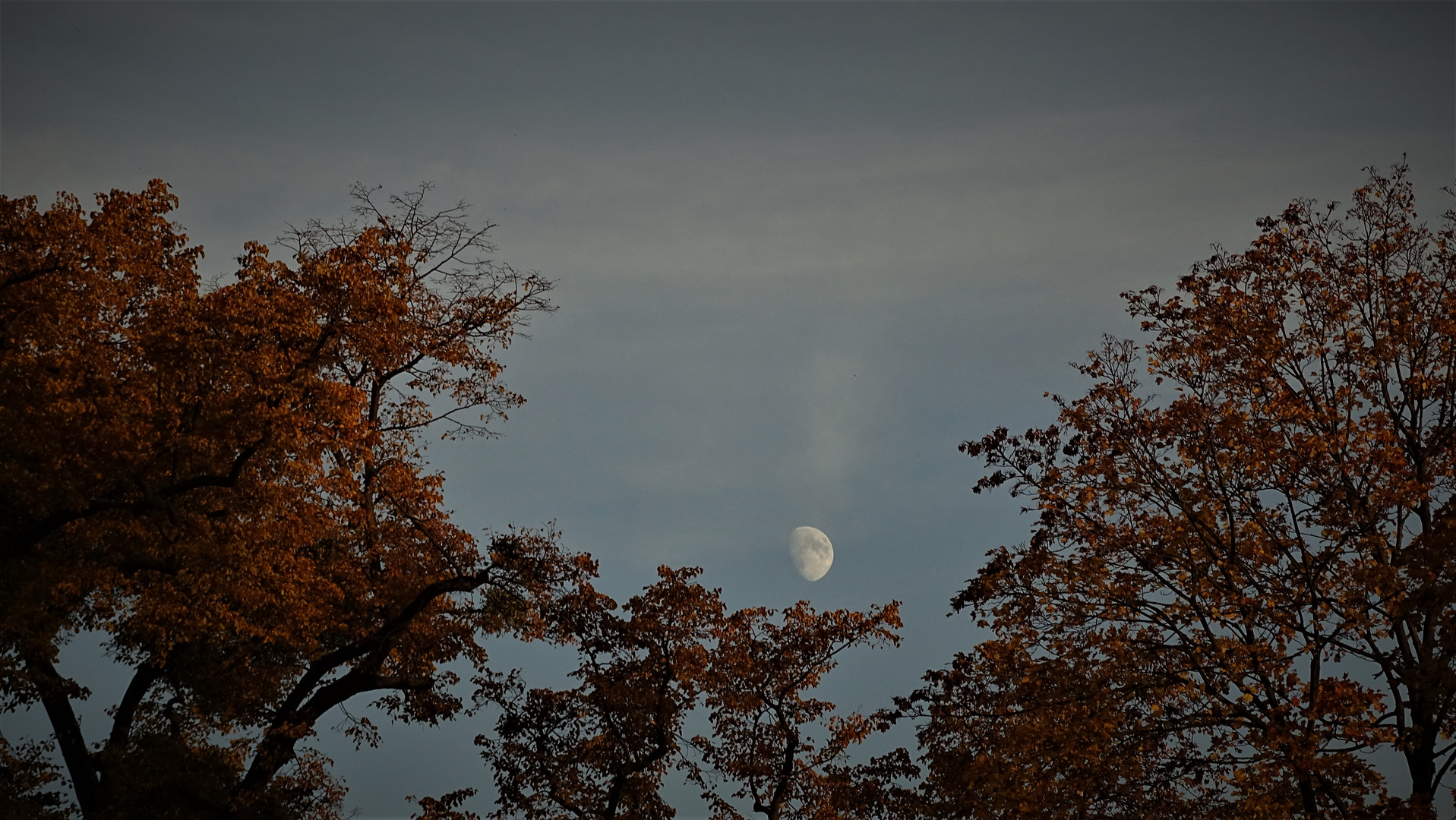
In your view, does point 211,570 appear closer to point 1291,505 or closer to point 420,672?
point 420,672

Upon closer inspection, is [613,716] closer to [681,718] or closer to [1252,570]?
[681,718]

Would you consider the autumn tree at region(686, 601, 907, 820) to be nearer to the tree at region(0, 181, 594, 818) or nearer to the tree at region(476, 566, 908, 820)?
the tree at region(476, 566, 908, 820)

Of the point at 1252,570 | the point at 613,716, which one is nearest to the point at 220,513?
the point at 613,716

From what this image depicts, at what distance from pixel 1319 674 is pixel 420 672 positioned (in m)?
14.3

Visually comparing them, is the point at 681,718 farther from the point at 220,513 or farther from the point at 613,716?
the point at 220,513

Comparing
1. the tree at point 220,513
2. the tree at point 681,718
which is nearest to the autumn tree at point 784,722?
the tree at point 681,718

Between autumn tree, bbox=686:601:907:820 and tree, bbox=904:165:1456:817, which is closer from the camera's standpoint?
tree, bbox=904:165:1456:817

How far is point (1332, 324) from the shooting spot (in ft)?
50.4

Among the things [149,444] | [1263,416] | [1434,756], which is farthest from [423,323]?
[1434,756]

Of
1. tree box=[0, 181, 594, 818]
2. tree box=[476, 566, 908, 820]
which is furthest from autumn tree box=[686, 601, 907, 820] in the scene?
tree box=[0, 181, 594, 818]

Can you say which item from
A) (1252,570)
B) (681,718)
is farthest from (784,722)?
(1252,570)

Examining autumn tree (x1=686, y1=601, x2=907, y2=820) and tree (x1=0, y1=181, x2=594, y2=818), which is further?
autumn tree (x1=686, y1=601, x2=907, y2=820)

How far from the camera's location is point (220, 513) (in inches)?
659

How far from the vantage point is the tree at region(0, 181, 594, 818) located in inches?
617
